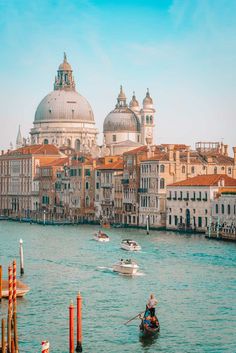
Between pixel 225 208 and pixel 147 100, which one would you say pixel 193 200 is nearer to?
pixel 225 208

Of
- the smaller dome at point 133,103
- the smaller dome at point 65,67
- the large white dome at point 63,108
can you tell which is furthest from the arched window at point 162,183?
the smaller dome at point 65,67

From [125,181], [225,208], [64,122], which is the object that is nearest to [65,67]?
[64,122]

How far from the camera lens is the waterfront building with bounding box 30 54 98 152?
117m

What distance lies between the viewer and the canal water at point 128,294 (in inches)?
1088

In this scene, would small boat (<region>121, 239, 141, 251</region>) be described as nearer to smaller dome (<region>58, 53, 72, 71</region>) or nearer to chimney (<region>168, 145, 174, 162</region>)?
chimney (<region>168, 145, 174, 162</region>)

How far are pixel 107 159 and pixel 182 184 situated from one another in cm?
1875

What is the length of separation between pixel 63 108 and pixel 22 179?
17.9 meters

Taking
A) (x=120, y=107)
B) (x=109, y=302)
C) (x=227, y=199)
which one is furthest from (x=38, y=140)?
(x=109, y=302)

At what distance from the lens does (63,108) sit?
11888cm

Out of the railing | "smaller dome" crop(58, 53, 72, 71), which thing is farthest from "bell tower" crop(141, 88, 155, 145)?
the railing

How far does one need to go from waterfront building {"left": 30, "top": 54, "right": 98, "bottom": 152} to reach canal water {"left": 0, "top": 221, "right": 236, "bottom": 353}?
6000cm

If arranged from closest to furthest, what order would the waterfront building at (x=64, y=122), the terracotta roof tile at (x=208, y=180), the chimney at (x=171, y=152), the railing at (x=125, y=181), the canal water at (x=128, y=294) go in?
the canal water at (x=128, y=294)
the terracotta roof tile at (x=208, y=180)
the chimney at (x=171, y=152)
the railing at (x=125, y=181)
the waterfront building at (x=64, y=122)

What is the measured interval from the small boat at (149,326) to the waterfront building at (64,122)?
86.7 m

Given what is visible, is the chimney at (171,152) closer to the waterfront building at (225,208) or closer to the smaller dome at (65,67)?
the waterfront building at (225,208)
